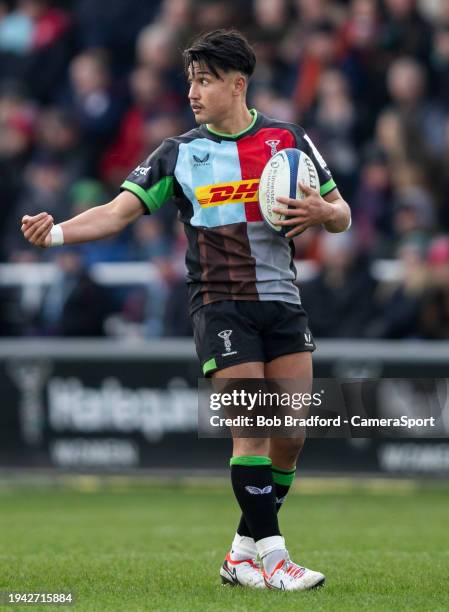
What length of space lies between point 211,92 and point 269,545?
2.01 meters

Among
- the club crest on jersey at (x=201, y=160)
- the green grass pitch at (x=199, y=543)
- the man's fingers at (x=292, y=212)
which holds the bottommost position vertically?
the green grass pitch at (x=199, y=543)

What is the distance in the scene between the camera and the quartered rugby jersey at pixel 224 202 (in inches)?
239

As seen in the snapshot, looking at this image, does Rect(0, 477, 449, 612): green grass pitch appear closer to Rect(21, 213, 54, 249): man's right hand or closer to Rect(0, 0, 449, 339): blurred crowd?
Rect(21, 213, 54, 249): man's right hand

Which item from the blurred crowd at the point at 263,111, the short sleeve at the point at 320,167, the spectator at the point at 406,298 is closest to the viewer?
the short sleeve at the point at 320,167

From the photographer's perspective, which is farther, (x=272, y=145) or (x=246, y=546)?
(x=246, y=546)

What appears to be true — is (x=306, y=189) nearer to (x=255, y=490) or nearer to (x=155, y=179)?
(x=155, y=179)

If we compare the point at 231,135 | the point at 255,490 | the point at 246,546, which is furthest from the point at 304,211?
the point at 246,546

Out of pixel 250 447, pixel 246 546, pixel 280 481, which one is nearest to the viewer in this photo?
pixel 250 447

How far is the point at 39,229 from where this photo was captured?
19.0 ft

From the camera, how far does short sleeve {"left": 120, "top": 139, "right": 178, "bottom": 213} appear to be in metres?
6.07

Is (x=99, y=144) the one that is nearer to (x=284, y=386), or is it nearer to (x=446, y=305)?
(x=446, y=305)

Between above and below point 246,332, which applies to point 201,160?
above

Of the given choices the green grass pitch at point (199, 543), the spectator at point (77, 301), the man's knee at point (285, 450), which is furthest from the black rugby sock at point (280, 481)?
the spectator at point (77, 301)

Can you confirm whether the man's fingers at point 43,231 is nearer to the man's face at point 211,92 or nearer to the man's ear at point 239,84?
the man's face at point 211,92
